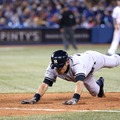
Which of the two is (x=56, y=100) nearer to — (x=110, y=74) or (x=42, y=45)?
(x=110, y=74)

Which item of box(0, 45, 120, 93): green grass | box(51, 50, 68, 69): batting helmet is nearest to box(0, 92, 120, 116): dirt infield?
box(51, 50, 68, 69): batting helmet

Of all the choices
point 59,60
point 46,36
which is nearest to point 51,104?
point 59,60

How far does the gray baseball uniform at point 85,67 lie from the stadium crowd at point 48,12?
16.8 m

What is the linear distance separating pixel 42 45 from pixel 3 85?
15978mm

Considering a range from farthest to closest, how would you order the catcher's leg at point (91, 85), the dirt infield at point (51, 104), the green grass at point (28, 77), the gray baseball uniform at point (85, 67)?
the green grass at point (28, 77), the catcher's leg at point (91, 85), the gray baseball uniform at point (85, 67), the dirt infield at point (51, 104)

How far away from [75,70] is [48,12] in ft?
63.6

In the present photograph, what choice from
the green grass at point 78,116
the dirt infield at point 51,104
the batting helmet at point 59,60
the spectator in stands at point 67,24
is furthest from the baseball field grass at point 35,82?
the spectator in stands at point 67,24

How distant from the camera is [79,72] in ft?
26.6

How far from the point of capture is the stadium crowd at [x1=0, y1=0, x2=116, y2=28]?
25.9 metres

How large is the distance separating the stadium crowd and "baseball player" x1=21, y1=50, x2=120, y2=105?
16.9 m

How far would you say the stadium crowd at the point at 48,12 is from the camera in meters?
25.9

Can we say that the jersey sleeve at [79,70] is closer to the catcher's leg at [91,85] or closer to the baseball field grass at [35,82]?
the catcher's leg at [91,85]

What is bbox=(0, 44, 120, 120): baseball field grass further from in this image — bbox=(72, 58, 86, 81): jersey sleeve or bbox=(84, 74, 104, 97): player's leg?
bbox=(84, 74, 104, 97): player's leg

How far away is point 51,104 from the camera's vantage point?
8.30 m
